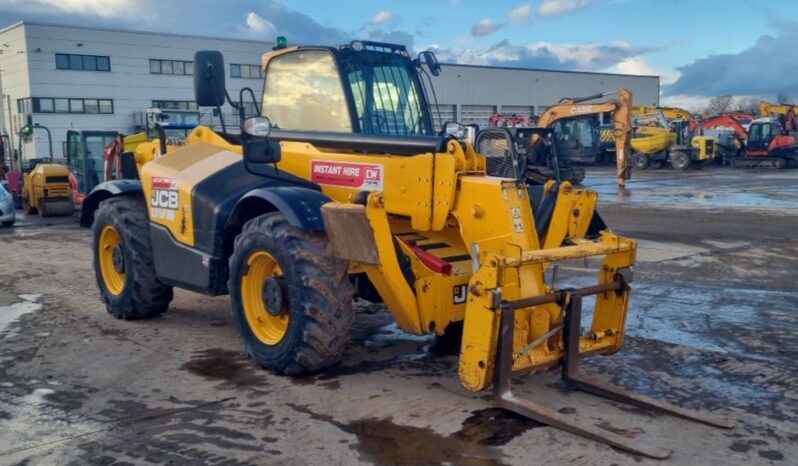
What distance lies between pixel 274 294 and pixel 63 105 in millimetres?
42441

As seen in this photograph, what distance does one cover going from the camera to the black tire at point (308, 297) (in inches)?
213

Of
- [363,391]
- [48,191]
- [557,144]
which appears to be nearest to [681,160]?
[557,144]

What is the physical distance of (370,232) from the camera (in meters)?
5.19

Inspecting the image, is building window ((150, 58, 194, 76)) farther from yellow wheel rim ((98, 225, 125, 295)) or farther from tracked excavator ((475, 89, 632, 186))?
yellow wheel rim ((98, 225, 125, 295))

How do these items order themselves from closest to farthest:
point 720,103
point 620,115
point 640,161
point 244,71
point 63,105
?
point 620,115 → point 640,161 → point 63,105 → point 244,71 → point 720,103

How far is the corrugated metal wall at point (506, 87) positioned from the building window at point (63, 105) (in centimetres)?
2070

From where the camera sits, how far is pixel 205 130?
756 cm

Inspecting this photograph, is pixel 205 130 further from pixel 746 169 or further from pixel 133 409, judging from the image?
pixel 746 169

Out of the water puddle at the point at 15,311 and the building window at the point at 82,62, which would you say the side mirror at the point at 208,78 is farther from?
the building window at the point at 82,62

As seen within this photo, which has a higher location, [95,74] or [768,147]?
[95,74]

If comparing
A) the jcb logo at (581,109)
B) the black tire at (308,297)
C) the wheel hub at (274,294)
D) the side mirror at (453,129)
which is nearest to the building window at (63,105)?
the jcb logo at (581,109)

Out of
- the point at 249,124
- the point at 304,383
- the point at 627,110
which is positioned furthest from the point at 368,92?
the point at 627,110

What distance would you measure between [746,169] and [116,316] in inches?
1324

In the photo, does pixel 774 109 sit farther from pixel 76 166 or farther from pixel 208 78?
pixel 208 78
